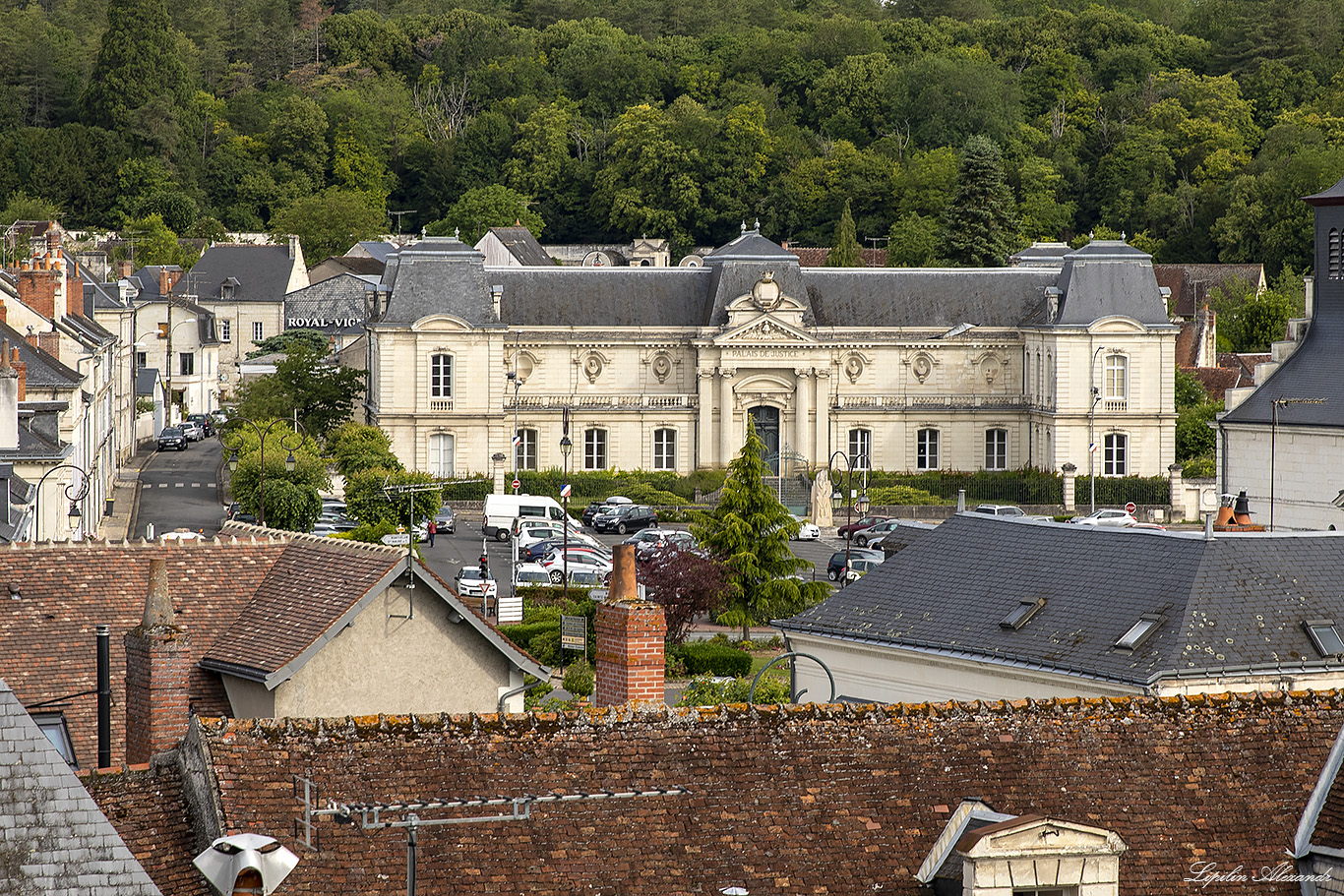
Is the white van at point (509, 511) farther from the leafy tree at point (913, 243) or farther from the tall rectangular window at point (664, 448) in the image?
the leafy tree at point (913, 243)

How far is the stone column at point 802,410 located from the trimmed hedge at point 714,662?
36.6 metres

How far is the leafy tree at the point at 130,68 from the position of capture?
474ft

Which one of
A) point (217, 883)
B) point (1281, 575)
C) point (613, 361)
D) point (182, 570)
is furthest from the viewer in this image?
point (613, 361)

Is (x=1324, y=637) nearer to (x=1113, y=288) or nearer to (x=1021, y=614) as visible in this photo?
(x=1021, y=614)

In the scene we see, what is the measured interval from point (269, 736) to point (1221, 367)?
81279 millimetres

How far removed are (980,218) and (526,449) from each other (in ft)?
147

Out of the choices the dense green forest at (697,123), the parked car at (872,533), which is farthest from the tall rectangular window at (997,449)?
the dense green forest at (697,123)

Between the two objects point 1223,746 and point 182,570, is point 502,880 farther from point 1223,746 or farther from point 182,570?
point 182,570

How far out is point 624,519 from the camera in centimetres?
6469

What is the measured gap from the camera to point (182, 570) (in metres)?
20.7

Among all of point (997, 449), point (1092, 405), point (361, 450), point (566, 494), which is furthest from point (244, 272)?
point (566, 494)

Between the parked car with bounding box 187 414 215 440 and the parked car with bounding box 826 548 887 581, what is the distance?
46.6 metres

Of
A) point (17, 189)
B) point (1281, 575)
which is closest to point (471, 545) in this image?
point (1281, 575)

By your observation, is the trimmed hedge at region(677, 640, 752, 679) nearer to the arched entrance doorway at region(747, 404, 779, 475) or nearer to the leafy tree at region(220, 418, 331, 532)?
the leafy tree at region(220, 418, 331, 532)
